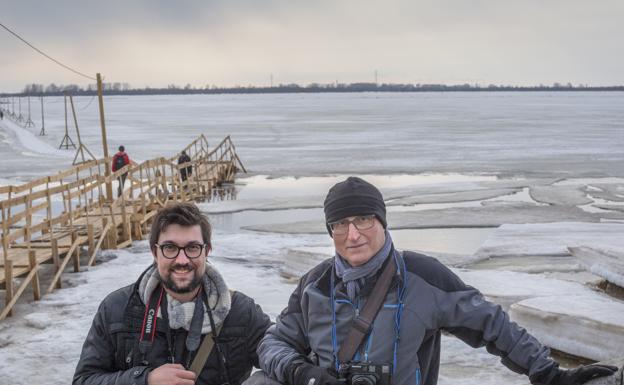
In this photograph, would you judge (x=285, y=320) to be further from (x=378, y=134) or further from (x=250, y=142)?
(x=378, y=134)

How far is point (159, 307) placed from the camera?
292 cm

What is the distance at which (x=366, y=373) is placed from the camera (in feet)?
8.30

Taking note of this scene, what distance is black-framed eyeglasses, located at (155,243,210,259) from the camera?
9.59 feet

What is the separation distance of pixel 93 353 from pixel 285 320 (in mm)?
780

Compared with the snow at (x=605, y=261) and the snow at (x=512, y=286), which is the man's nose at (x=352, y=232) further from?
the snow at (x=605, y=261)

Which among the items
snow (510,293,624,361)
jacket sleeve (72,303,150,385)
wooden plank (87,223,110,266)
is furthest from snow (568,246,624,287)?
wooden plank (87,223,110,266)

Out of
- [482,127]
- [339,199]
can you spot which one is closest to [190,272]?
[339,199]

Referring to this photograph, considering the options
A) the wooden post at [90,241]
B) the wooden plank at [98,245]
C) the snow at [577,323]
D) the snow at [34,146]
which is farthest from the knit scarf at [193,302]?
the snow at [34,146]

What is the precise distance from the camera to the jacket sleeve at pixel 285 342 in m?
2.75

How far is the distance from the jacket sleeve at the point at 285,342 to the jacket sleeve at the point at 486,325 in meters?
0.53

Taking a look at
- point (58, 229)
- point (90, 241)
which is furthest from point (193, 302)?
point (58, 229)

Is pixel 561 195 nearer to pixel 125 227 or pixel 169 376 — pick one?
pixel 125 227

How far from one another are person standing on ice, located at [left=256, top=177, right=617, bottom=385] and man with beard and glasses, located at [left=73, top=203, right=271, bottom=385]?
0.28 metres

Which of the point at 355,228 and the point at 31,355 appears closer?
the point at 355,228
